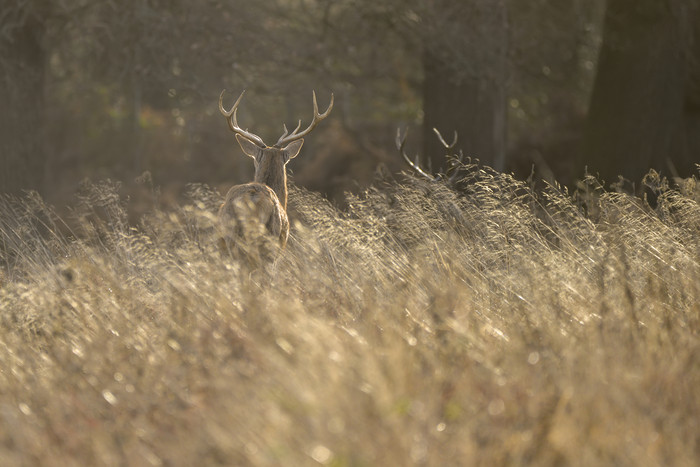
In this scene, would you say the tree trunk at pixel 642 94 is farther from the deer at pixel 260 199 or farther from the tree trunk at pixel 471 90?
the deer at pixel 260 199

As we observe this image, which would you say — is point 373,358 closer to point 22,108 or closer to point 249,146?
point 249,146

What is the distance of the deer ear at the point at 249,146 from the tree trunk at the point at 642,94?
496cm

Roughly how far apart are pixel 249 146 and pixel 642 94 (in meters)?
5.52

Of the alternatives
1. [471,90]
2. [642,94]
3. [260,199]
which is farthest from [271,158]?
[642,94]

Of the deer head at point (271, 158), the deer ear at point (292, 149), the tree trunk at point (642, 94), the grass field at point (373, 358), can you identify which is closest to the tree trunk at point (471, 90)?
the tree trunk at point (642, 94)

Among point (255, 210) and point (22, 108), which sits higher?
point (255, 210)

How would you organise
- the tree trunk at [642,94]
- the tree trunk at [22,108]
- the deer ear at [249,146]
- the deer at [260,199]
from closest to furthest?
1. the deer at [260,199]
2. the deer ear at [249,146]
3. the tree trunk at [642,94]
4. the tree trunk at [22,108]

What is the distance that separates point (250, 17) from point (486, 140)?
361cm

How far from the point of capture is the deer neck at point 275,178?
7398 millimetres

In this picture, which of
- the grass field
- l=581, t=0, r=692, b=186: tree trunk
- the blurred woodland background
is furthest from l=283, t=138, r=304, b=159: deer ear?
l=581, t=0, r=692, b=186: tree trunk

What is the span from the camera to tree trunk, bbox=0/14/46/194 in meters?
11.0

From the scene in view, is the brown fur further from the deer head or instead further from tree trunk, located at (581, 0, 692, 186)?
tree trunk, located at (581, 0, 692, 186)

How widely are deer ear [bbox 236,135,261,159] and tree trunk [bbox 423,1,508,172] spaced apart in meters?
4.09

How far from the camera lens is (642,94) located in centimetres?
1073
